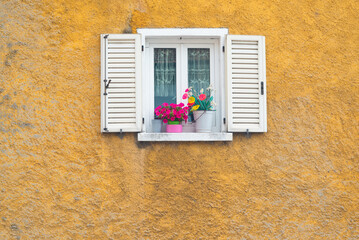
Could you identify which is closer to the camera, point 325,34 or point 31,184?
point 31,184

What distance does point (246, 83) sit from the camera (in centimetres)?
488

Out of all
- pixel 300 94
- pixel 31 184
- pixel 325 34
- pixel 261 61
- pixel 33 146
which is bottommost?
pixel 31 184

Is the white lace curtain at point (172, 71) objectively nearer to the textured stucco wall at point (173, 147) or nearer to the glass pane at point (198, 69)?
the glass pane at point (198, 69)

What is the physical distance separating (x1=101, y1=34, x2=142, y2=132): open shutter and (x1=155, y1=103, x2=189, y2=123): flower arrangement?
0.84ft

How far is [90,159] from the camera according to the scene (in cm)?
473

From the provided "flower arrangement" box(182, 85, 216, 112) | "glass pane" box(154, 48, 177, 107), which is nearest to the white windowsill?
"flower arrangement" box(182, 85, 216, 112)

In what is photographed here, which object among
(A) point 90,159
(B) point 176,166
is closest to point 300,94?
(B) point 176,166

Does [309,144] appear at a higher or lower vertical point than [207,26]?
lower

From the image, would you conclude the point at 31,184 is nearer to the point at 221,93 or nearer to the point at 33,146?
the point at 33,146

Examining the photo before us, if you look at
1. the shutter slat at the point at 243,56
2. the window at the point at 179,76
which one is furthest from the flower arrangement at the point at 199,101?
the shutter slat at the point at 243,56

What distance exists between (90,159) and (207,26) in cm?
201

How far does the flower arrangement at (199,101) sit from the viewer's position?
16.1 ft

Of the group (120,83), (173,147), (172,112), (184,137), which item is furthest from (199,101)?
(120,83)

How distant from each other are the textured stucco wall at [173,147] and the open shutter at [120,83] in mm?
111
